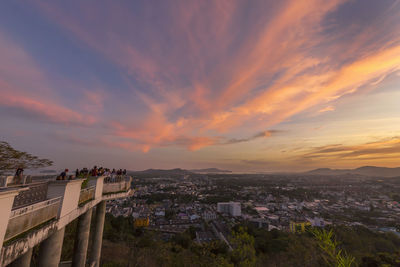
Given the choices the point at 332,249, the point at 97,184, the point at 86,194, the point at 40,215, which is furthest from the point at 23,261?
the point at 332,249

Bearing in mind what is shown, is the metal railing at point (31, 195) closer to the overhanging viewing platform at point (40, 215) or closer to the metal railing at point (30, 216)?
the overhanging viewing platform at point (40, 215)

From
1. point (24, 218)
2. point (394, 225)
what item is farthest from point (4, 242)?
point (394, 225)

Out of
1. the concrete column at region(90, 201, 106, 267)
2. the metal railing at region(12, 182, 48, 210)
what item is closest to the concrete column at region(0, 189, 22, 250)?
the metal railing at region(12, 182, 48, 210)

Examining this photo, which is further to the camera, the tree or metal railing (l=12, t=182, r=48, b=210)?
the tree

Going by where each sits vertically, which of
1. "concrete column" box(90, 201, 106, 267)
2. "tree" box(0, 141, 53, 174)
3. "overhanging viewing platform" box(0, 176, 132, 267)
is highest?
"tree" box(0, 141, 53, 174)

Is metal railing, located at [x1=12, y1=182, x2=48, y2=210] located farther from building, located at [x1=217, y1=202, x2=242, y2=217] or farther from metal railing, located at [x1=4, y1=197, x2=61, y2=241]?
building, located at [x1=217, y1=202, x2=242, y2=217]

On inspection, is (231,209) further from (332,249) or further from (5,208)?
(5,208)

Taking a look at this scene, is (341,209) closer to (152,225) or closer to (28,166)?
(152,225)

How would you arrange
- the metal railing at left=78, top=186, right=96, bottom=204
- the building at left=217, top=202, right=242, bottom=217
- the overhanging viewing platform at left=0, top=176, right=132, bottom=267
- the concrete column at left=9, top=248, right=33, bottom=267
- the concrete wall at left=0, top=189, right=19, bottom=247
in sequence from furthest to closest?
the building at left=217, top=202, right=242, bottom=217, the metal railing at left=78, top=186, right=96, bottom=204, the concrete column at left=9, top=248, right=33, bottom=267, the overhanging viewing platform at left=0, top=176, right=132, bottom=267, the concrete wall at left=0, top=189, right=19, bottom=247
